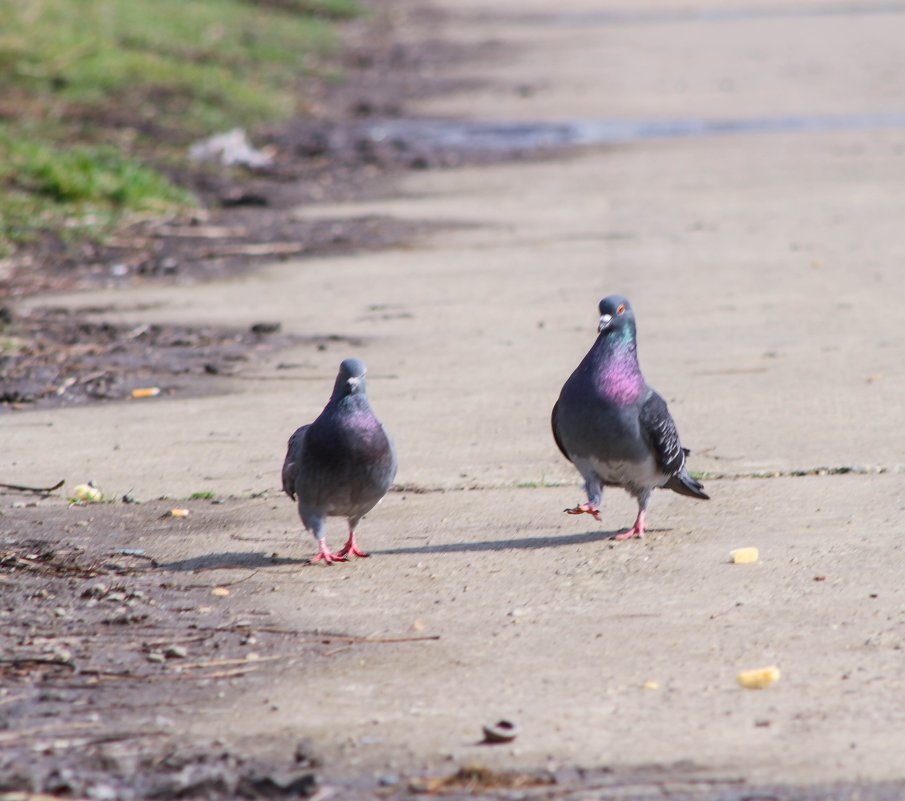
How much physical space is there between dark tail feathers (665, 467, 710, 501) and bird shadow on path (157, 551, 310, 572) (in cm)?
138

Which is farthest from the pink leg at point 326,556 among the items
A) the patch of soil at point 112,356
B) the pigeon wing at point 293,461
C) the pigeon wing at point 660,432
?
the patch of soil at point 112,356

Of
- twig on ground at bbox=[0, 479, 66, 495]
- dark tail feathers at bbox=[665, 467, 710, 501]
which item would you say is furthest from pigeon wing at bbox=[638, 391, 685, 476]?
twig on ground at bbox=[0, 479, 66, 495]

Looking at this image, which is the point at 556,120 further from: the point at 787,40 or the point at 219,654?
the point at 219,654

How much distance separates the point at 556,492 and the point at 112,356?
3622 millimetres

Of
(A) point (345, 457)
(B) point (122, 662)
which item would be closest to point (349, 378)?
(A) point (345, 457)

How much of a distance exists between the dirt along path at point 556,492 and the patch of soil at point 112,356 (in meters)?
0.22

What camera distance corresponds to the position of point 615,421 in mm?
6348

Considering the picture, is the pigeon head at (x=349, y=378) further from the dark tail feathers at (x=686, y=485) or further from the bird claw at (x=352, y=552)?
the dark tail feathers at (x=686, y=485)

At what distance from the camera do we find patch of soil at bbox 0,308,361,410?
921 centimetres

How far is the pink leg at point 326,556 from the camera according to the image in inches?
248

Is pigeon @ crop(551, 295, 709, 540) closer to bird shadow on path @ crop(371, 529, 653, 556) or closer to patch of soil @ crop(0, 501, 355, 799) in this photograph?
bird shadow on path @ crop(371, 529, 653, 556)

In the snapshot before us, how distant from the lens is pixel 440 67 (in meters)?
29.9

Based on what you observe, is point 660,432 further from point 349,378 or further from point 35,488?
point 35,488

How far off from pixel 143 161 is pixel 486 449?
33.9 ft
